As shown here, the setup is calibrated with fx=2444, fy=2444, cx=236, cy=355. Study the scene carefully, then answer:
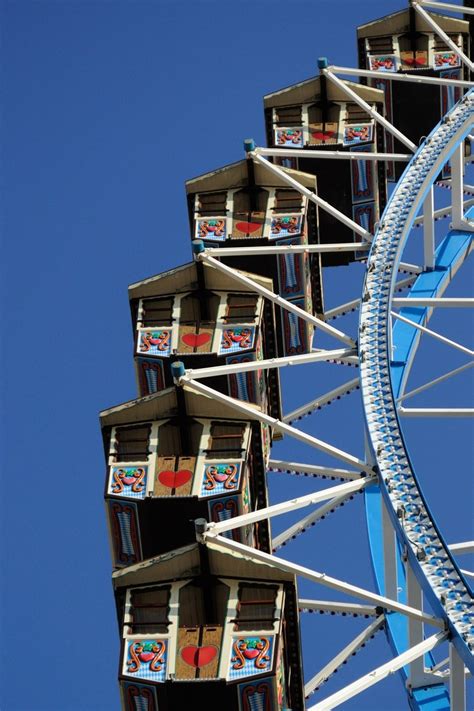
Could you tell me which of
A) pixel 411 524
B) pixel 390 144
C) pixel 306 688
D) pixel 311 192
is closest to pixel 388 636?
pixel 306 688

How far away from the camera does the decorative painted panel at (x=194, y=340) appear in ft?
203

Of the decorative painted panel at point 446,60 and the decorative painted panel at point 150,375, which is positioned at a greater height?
the decorative painted panel at point 446,60

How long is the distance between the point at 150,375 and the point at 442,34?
18.6 m

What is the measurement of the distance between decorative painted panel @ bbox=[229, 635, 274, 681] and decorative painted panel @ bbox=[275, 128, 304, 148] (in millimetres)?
23852

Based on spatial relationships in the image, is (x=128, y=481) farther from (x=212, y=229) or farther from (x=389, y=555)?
(x=212, y=229)

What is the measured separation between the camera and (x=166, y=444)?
58.2 meters

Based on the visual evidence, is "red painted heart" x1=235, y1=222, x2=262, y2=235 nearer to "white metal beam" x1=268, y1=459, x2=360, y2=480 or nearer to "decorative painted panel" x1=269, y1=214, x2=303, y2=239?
"decorative painted panel" x1=269, y1=214, x2=303, y2=239

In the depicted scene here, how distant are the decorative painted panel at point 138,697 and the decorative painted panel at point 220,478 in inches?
256

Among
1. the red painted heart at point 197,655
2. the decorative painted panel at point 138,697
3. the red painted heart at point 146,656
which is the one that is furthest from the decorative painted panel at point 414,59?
the decorative painted panel at point 138,697

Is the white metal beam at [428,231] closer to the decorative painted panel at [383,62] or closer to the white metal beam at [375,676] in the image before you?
the decorative painted panel at [383,62]

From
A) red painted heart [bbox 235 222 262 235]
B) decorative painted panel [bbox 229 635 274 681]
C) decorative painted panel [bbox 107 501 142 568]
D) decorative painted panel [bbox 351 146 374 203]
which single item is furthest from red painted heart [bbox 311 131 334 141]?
decorative painted panel [bbox 229 635 274 681]

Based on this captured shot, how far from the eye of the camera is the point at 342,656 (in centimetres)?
5759

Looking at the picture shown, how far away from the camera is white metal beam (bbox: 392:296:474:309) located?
62531 millimetres

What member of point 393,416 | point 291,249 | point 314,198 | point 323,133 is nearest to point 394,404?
point 393,416
